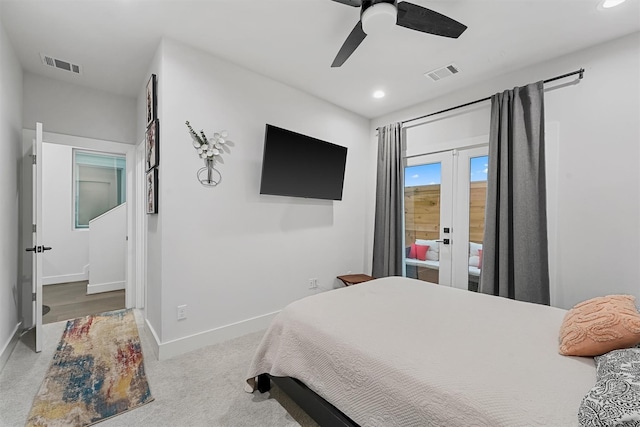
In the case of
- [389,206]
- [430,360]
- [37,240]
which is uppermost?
[389,206]

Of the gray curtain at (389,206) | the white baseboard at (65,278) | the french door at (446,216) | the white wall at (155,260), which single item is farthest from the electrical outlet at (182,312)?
the white baseboard at (65,278)

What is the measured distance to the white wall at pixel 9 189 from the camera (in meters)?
2.21

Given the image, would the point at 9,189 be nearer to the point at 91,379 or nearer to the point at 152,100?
the point at 152,100

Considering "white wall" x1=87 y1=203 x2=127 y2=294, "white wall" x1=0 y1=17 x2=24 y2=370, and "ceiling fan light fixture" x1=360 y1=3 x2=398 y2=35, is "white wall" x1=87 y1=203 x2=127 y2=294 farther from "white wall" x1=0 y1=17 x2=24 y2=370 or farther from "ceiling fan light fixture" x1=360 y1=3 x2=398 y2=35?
"ceiling fan light fixture" x1=360 y1=3 x2=398 y2=35

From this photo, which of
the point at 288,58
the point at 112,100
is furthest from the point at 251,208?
the point at 112,100

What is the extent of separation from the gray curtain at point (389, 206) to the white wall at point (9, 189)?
3.77 m

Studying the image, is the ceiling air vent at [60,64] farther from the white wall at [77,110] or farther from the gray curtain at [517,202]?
the gray curtain at [517,202]

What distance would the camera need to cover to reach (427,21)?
5.68ft

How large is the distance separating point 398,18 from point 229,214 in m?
2.14

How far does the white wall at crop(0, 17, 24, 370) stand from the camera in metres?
2.21

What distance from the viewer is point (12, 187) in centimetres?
254

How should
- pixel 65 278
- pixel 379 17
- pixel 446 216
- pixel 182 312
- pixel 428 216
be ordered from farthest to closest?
pixel 65 278, pixel 428 216, pixel 446 216, pixel 182 312, pixel 379 17

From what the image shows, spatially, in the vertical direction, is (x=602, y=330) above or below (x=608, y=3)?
below

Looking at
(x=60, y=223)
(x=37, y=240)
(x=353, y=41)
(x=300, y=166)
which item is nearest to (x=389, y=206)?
(x=300, y=166)
